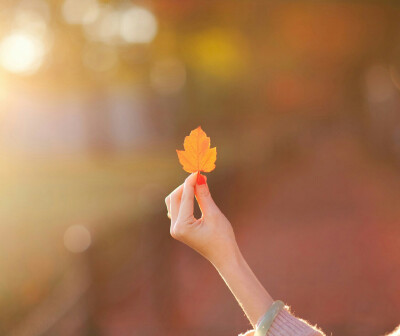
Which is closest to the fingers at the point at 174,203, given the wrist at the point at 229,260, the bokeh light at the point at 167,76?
the wrist at the point at 229,260

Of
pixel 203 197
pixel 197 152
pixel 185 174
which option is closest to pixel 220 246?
pixel 203 197

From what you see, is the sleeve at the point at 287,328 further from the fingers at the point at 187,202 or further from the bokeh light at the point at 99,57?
the bokeh light at the point at 99,57

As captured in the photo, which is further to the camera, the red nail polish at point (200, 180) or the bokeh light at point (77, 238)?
the bokeh light at point (77, 238)

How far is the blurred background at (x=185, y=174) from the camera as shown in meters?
5.61

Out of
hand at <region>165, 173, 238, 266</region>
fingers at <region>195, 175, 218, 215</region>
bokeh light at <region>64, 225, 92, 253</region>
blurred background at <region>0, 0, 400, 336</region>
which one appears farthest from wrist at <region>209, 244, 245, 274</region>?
bokeh light at <region>64, 225, 92, 253</region>

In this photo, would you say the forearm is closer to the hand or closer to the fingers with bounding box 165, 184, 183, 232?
the hand

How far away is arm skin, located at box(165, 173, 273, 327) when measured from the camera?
1196 mm

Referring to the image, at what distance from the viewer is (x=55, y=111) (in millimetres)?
11109

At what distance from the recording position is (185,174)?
8.82 m

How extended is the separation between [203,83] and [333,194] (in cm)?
389

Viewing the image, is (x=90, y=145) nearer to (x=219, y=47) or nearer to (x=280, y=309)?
(x=219, y=47)

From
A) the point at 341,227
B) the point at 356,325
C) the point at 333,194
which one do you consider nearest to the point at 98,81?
the point at 333,194

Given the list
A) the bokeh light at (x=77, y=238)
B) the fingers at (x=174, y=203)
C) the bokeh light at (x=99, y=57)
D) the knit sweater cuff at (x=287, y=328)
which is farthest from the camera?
the bokeh light at (x=99, y=57)

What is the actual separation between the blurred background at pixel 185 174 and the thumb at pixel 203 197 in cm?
411
